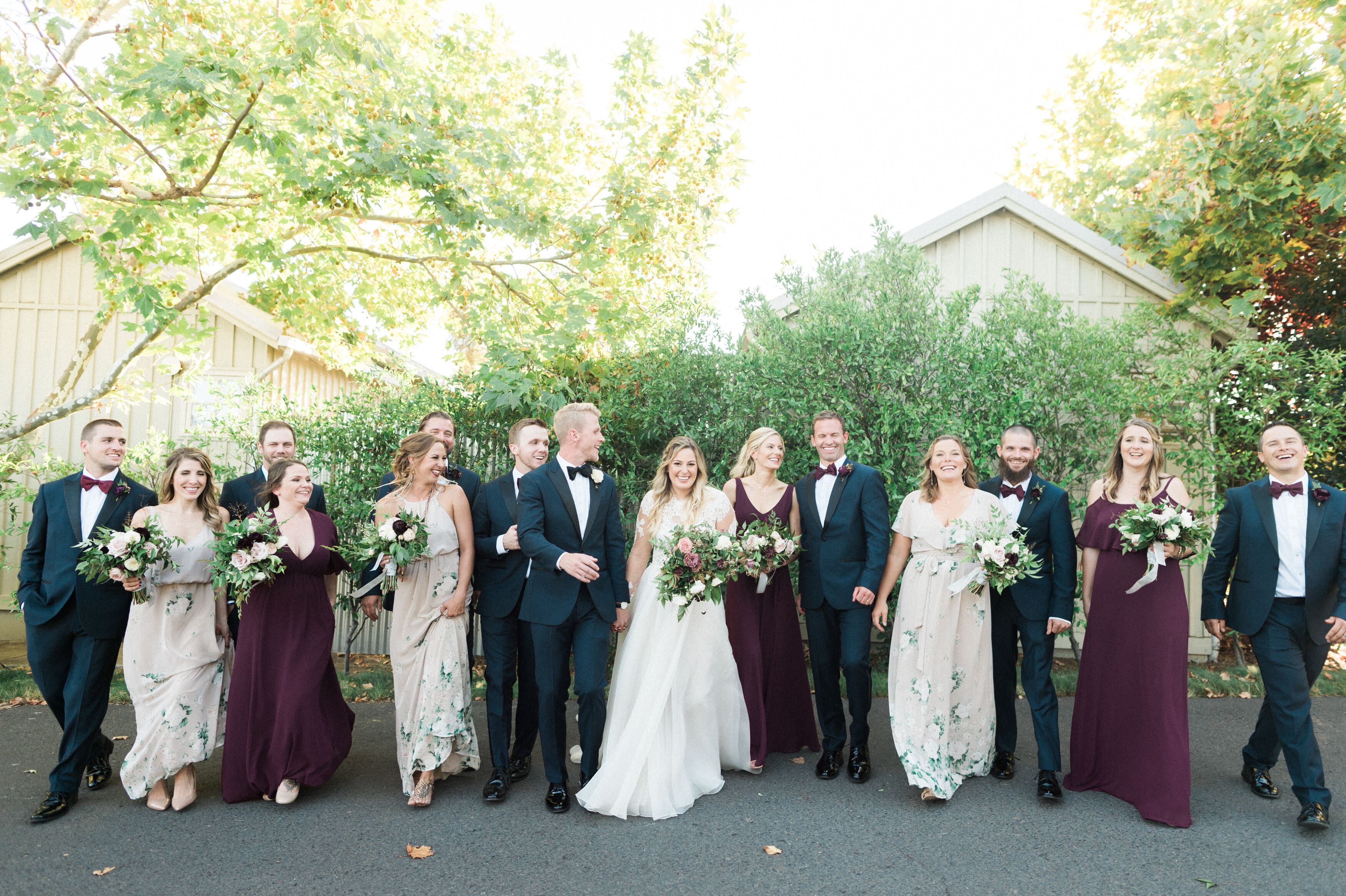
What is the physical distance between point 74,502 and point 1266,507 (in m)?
7.43

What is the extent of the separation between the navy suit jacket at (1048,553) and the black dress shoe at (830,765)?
156 centimetres

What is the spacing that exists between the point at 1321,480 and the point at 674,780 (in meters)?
9.48

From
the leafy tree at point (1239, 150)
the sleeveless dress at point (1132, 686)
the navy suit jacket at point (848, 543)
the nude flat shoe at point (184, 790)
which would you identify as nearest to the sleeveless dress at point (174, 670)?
the nude flat shoe at point (184, 790)

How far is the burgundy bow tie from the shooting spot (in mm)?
5020

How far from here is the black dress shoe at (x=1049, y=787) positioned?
16.5 ft

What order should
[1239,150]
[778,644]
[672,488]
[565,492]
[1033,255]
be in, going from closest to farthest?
[565,492] → [672,488] → [778,644] → [1239,150] → [1033,255]

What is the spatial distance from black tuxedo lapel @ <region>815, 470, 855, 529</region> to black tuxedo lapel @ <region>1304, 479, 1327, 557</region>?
2.69 m

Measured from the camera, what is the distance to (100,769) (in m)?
5.27

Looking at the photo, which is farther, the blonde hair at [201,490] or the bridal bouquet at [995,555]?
the blonde hair at [201,490]

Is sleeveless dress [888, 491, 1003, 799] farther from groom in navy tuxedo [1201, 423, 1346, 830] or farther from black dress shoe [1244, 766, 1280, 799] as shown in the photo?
black dress shoe [1244, 766, 1280, 799]

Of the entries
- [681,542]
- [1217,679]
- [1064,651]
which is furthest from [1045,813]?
[1064,651]

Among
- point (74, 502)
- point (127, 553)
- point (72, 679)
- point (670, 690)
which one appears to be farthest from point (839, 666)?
point (74, 502)

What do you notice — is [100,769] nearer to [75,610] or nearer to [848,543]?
[75,610]

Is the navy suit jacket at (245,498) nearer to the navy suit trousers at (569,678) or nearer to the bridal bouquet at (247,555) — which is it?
the bridal bouquet at (247,555)
